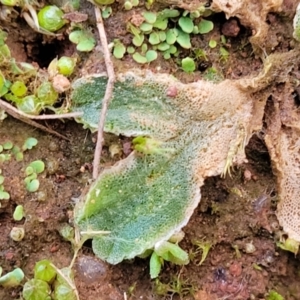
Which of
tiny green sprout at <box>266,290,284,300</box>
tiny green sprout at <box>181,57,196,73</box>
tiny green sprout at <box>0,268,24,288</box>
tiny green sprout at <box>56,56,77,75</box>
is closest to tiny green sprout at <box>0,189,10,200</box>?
tiny green sprout at <box>0,268,24,288</box>

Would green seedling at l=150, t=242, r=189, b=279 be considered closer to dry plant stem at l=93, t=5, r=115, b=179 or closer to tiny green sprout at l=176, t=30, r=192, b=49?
dry plant stem at l=93, t=5, r=115, b=179

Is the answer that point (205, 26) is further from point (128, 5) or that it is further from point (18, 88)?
point (18, 88)

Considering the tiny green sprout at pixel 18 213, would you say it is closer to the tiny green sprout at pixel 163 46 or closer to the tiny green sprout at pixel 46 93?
the tiny green sprout at pixel 46 93

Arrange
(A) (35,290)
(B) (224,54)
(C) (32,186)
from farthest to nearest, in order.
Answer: (B) (224,54) → (C) (32,186) → (A) (35,290)

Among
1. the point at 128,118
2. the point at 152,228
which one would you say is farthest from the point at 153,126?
the point at 152,228

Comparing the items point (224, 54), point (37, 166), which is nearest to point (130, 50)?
point (224, 54)

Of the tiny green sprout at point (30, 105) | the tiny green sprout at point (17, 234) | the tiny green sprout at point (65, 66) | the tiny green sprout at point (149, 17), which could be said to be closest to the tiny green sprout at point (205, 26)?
the tiny green sprout at point (149, 17)
